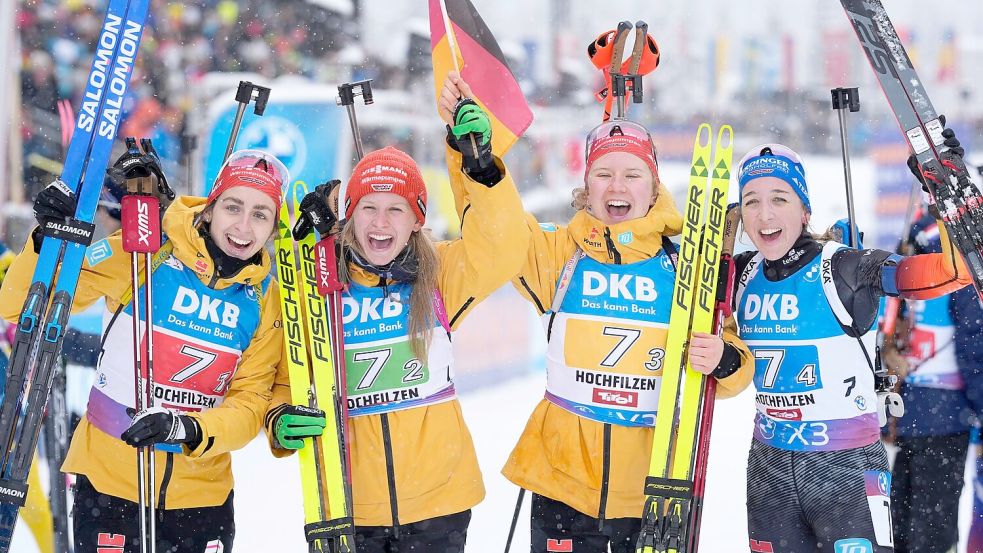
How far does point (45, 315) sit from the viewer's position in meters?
2.92

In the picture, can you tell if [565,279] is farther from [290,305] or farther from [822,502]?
[822,502]

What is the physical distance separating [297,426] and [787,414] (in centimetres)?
158

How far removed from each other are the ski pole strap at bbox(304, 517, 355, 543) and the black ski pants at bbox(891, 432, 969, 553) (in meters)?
2.36

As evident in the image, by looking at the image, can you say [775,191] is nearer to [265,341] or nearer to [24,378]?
[265,341]

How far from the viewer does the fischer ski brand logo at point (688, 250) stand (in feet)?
10.3

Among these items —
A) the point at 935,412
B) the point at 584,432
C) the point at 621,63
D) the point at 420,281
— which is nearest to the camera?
the point at 420,281

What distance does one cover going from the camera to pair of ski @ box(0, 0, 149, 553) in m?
2.88

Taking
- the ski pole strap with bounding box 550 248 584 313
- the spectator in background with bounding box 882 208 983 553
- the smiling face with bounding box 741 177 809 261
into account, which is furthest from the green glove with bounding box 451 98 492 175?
the spectator in background with bounding box 882 208 983 553

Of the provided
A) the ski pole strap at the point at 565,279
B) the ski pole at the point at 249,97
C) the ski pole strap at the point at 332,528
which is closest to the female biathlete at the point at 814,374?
the ski pole strap at the point at 565,279

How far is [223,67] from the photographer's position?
10.2 metres

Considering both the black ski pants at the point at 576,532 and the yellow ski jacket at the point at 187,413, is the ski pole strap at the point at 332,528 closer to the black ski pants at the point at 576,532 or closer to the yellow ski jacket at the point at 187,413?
the yellow ski jacket at the point at 187,413

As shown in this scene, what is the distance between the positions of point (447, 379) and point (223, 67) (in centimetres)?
799

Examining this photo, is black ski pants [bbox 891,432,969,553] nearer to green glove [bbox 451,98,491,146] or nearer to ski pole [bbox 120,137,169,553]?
green glove [bbox 451,98,491,146]

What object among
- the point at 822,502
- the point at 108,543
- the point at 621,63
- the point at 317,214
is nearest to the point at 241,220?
the point at 317,214
